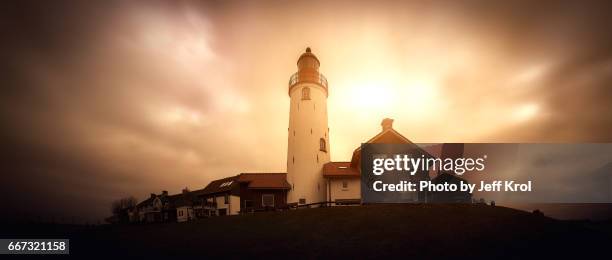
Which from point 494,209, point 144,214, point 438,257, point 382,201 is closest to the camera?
point 438,257

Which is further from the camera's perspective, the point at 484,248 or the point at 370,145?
the point at 370,145

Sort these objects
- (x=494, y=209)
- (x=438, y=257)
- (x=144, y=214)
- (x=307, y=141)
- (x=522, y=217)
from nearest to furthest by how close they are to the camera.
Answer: (x=438, y=257) < (x=522, y=217) < (x=494, y=209) < (x=307, y=141) < (x=144, y=214)

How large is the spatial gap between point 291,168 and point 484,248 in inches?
870

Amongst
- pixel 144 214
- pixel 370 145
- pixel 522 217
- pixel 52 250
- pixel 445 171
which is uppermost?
pixel 370 145

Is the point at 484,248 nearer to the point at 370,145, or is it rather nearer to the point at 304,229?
the point at 304,229

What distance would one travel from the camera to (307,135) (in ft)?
110

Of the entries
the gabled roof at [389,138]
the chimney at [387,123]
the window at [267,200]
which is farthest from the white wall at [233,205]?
the chimney at [387,123]

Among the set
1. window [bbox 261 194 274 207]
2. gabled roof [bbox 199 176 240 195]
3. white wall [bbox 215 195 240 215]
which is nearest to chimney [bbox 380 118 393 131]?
window [bbox 261 194 274 207]

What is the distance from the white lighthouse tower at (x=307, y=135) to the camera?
1278 inches

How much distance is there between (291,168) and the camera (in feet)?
111

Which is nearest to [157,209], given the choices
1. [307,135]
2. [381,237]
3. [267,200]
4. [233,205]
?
[233,205]

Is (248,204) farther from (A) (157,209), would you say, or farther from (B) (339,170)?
(A) (157,209)

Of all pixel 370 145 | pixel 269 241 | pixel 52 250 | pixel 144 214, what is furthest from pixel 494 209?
pixel 144 214

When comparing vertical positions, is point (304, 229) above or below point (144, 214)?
above
